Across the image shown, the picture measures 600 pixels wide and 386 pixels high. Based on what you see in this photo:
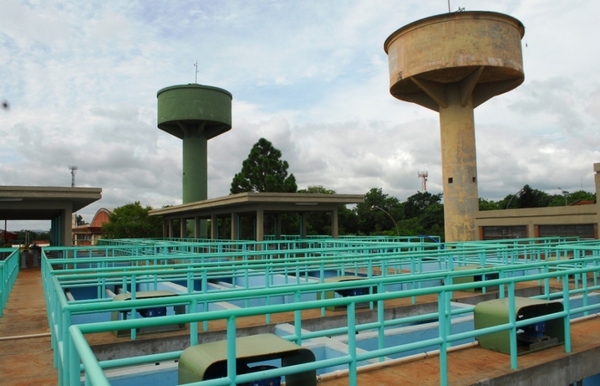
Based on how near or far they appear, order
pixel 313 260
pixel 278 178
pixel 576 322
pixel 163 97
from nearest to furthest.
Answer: pixel 576 322, pixel 313 260, pixel 163 97, pixel 278 178

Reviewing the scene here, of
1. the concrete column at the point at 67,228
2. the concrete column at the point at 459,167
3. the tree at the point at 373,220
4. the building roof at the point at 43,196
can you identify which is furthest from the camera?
the tree at the point at 373,220

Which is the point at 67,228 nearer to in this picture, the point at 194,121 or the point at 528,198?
the point at 194,121

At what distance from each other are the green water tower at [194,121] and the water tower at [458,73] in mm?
15647

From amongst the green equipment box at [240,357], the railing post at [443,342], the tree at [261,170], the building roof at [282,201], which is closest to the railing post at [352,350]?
the green equipment box at [240,357]

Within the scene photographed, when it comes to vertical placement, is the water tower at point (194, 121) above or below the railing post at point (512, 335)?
above

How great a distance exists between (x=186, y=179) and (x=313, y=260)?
117ft

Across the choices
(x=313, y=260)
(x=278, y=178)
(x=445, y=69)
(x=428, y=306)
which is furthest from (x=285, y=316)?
(x=278, y=178)

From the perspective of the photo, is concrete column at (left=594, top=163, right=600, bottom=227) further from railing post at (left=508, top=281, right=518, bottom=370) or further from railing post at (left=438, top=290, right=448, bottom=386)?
railing post at (left=438, top=290, right=448, bottom=386)

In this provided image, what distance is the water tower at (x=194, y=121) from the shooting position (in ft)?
137

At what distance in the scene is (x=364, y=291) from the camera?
36.1 feet

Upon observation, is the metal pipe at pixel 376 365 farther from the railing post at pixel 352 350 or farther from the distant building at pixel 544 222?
the distant building at pixel 544 222

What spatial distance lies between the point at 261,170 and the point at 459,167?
2654 cm

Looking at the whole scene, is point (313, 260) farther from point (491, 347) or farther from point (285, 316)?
point (491, 347)

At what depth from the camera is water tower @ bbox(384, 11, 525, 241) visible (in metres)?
28.8
